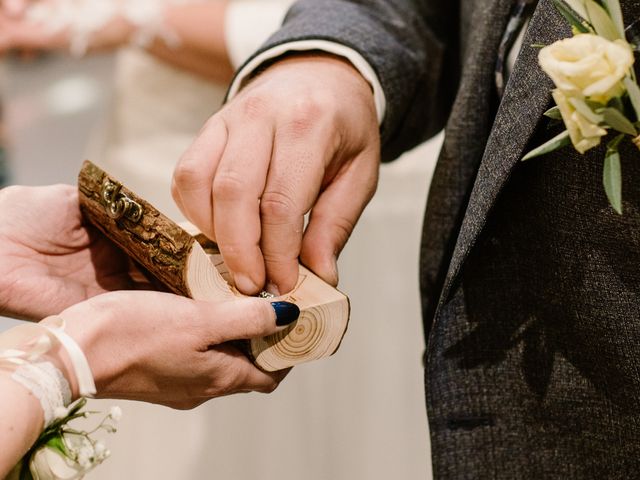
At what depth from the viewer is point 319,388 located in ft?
4.32

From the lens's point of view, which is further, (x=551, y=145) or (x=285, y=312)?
(x=285, y=312)

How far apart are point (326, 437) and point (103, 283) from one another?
2.00ft

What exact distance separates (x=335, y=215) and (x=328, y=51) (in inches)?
7.0

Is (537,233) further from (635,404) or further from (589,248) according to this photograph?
(635,404)

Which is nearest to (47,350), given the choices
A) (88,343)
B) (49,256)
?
(88,343)

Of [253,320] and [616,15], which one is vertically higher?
[616,15]

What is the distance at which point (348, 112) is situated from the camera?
0.75 metres

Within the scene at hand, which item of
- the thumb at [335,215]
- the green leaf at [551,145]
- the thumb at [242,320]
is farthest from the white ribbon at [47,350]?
the green leaf at [551,145]

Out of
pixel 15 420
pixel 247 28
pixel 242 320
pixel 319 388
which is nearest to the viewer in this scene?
pixel 15 420

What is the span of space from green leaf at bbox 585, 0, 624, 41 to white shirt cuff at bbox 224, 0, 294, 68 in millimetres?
1121

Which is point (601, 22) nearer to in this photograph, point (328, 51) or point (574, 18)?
point (574, 18)

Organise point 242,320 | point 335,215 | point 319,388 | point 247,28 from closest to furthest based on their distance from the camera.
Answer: point 242,320, point 335,215, point 319,388, point 247,28

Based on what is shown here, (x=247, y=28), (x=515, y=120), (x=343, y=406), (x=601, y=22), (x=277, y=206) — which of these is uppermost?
(x=601, y=22)

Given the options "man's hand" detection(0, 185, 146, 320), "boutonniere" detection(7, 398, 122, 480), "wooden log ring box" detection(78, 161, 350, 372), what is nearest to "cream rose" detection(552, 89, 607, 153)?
"wooden log ring box" detection(78, 161, 350, 372)
